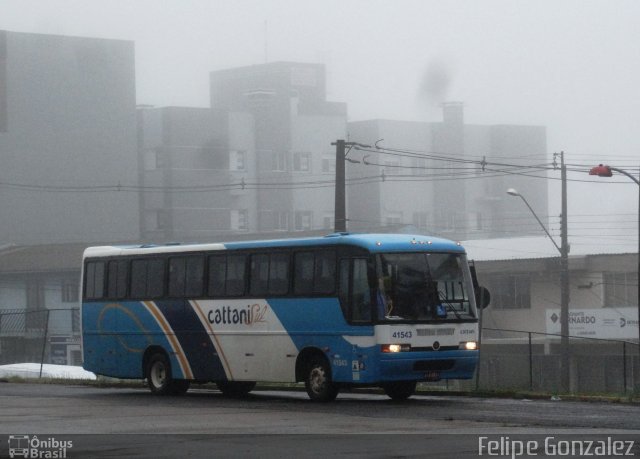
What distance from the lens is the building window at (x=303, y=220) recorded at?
11312 centimetres

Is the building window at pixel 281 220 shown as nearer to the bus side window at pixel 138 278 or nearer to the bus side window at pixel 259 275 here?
the bus side window at pixel 138 278

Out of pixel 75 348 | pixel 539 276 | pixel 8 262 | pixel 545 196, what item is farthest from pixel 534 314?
pixel 545 196

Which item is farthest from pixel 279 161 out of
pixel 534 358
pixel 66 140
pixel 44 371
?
pixel 44 371

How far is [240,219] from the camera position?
4365 inches

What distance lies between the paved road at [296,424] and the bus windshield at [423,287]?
58.1 inches

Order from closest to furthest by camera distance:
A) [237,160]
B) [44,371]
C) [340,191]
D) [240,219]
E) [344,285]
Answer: [344,285] → [340,191] → [44,371] → [240,219] → [237,160]

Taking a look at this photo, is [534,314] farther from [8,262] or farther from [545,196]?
[545,196]

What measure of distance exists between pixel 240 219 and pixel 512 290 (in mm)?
44236

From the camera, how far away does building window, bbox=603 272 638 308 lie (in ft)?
216

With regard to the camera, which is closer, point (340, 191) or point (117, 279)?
point (117, 279)

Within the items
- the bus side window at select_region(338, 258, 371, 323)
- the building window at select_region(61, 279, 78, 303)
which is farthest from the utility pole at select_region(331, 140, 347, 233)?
the building window at select_region(61, 279, 78, 303)

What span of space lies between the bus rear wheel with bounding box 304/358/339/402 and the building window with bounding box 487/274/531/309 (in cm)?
4720
